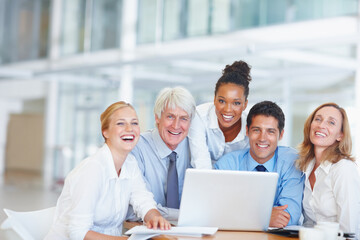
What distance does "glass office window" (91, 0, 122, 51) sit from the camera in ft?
47.8

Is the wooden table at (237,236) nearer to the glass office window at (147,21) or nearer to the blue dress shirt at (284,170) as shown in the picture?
the blue dress shirt at (284,170)

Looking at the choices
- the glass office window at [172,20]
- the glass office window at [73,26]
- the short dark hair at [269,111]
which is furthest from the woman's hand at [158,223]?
the glass office window at [73,26]

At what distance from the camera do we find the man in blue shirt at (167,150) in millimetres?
3420

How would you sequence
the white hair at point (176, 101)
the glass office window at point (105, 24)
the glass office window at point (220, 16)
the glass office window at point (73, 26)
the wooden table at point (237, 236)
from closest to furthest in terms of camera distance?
the wooden table at point (237, 236)
the white hair at point (176, 101)
the glass office window at point (220, 16)
the glass office window at point (105, 24)
the glass office window at point (73, 26)

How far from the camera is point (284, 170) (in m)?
3.28

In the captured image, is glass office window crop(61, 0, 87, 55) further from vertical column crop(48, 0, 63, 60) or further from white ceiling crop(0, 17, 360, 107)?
white ceiling crop(0, 17, 360, 107)

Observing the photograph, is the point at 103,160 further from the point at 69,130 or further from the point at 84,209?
the point at 69,130

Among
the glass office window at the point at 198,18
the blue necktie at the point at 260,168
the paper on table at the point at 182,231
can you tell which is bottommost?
the paper on table at the point at 182,231

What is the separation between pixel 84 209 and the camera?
2809 mm

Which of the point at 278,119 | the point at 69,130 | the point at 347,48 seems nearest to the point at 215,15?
the point at 347,48

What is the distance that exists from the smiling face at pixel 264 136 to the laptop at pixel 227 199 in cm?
49

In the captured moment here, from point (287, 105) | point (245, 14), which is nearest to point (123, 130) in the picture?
point (287, 105)

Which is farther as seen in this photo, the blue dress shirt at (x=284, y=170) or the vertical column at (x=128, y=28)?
the vertical column at (x=128, y=28)

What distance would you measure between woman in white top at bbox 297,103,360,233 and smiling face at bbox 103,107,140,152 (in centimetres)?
103
